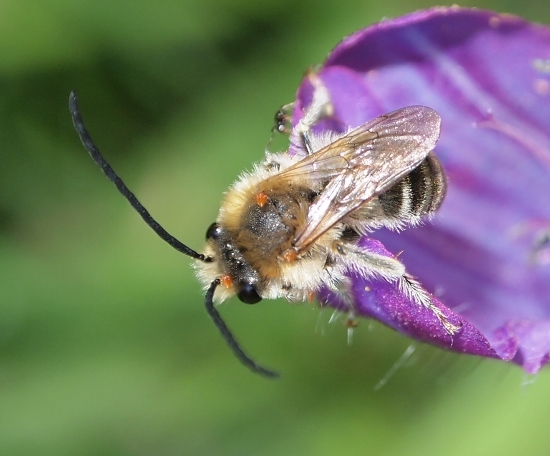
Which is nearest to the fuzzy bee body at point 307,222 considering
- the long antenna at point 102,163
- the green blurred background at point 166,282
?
the long antenna at point 102,163

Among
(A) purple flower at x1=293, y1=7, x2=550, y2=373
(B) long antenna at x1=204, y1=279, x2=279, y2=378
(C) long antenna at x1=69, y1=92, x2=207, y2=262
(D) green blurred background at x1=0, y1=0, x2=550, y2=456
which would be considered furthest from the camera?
(D) green blurred background at x1=0, y1=0, x2=550, y2=456

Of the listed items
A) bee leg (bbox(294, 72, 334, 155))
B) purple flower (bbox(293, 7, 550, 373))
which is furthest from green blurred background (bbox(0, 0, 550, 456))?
bee leg (bbox(294, 72, 334, 155))

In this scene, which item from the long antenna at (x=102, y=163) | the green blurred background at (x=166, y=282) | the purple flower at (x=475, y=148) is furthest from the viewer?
the green blurred background at (x=166, y=282)

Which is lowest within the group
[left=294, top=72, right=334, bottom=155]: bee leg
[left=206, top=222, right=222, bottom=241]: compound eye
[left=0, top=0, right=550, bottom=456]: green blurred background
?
[left=0, top=0, right=550, bottom=456]: green blurred background

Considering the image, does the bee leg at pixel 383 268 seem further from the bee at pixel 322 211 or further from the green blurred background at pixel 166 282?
the green blurred background at pixel 166 282

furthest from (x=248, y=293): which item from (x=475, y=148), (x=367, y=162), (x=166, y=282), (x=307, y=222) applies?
(x=166, y=282)

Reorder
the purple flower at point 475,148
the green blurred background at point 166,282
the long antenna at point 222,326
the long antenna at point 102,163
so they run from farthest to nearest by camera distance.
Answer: the green blurred background at point 166,282, the purple flower at point 475,148, the long antenna at point 222,326, the long antenna at point 102,163

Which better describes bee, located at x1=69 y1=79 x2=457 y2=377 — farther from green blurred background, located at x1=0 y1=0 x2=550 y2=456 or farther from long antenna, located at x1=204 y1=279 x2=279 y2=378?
green blurred background, located at x1=0 y1=0 x2=550 y2=456
